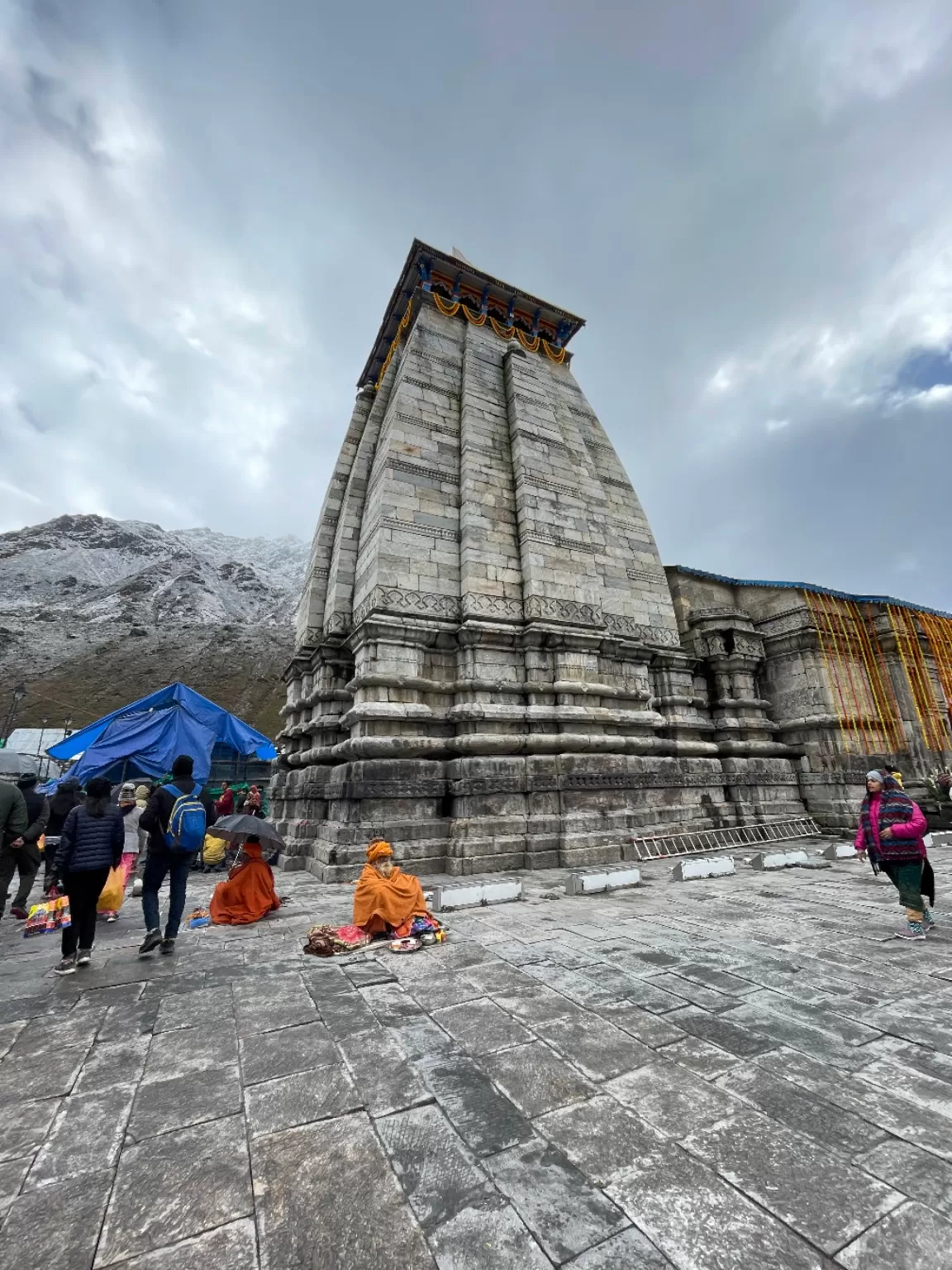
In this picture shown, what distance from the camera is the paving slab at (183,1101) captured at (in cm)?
244

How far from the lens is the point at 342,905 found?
6.57 m

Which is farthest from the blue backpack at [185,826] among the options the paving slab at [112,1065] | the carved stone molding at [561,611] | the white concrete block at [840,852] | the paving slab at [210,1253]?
the white concrete block at [840,852]

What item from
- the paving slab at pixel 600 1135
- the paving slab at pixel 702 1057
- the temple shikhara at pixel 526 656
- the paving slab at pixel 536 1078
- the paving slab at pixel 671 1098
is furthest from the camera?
the temple shikhara at pixel 526 656

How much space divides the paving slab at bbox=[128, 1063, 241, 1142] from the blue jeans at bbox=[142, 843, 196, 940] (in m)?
2.50

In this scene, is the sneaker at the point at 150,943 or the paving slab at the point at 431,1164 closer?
the paving slab at the point at 431,1164

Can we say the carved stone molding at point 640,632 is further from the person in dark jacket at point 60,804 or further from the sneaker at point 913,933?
the person in dark jacket at point 60,804

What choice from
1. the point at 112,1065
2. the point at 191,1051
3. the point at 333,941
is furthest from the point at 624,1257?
the point at 333,941

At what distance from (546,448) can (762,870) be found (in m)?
9.80

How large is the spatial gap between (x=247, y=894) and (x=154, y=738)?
12812 mm

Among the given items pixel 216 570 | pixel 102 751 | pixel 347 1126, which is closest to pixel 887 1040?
pixel 347 1126

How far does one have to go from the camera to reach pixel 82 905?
4.78 metres

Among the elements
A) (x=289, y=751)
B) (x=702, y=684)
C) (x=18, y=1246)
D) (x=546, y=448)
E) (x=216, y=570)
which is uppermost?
(x=216, y=570)

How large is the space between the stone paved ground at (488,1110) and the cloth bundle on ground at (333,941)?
0.92ft

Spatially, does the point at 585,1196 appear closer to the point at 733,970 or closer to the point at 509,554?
the point at 733,970
